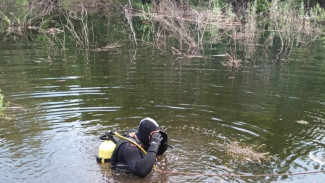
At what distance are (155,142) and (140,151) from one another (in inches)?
13.4

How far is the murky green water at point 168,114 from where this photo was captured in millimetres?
5414

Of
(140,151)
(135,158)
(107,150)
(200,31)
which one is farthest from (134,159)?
(200,31)

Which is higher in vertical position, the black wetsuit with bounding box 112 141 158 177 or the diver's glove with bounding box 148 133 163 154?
the diver's glove with bounding box 148 133 163 154

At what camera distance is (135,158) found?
4793 mm

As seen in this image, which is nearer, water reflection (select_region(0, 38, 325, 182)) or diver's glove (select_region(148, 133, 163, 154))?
diver's glove (select_region(148, 133, 163, 154))

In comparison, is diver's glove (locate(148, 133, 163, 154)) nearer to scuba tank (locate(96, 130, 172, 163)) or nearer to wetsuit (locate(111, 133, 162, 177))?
wetsuit (locate(111, 133, 162, 177))

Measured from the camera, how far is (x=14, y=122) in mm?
7172

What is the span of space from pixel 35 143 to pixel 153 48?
39.2ft

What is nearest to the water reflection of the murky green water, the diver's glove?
the murky green water

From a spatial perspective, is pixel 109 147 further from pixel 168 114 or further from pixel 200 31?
pixel 200 31

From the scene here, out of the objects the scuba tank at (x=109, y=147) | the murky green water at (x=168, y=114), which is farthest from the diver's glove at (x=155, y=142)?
the murky green water at (x=168, y=114)

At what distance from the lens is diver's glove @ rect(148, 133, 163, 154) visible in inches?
182

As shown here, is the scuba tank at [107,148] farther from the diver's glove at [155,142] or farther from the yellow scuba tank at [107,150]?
the diver's glove at [155,142]

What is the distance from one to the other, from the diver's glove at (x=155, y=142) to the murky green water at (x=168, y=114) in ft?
2.05
